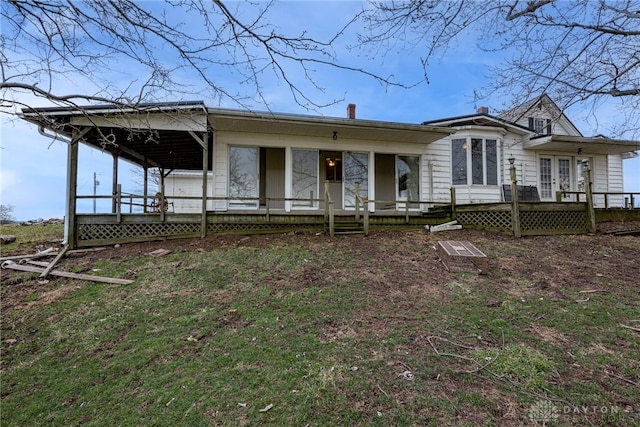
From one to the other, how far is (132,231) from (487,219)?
971 cm

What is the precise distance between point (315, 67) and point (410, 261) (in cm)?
447

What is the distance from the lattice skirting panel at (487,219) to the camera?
877 centimetres

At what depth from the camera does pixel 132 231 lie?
8367mm

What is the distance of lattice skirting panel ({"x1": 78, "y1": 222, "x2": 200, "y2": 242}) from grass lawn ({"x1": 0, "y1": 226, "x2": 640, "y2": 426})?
183cm

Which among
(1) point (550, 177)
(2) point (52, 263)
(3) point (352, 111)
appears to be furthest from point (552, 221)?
(2) point (52, 263)

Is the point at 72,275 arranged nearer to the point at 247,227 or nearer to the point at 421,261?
the point at 247,227

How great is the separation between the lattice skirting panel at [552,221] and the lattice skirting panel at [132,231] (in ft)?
29.2

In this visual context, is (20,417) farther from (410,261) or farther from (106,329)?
(410,261)

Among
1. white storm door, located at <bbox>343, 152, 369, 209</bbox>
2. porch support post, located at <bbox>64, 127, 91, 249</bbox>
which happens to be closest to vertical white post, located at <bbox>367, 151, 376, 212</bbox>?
white storm door, located at <bbox>343, 152, 369, 209</bbox>

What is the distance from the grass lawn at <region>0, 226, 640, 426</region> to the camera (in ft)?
8.45

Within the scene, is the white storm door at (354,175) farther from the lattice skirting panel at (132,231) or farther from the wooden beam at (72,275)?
the wooden beam at (72,275)

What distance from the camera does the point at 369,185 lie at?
10656mm

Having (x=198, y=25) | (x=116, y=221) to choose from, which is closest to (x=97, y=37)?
(x=198, y=25)

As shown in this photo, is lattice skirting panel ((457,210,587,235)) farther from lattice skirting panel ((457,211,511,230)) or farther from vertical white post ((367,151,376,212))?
vertical white post ((367,151,376,212))
